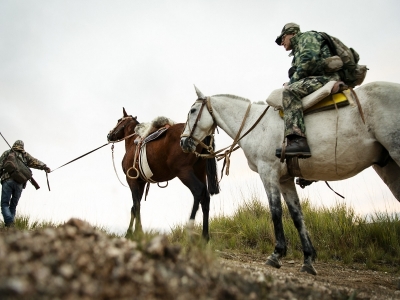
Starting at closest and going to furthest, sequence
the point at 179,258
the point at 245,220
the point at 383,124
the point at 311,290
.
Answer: the point at 179,258, the point at 311,290, the point at 383,124, the point at 245,220

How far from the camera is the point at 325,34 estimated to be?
→ 237 inches

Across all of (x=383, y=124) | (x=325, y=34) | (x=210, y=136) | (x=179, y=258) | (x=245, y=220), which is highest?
(x=325, y=34)

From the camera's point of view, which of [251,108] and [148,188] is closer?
[251,108]

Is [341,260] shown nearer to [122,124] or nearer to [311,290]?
[311,290]

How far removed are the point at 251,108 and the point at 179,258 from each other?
4478mm

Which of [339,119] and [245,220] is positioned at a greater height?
[339,119]

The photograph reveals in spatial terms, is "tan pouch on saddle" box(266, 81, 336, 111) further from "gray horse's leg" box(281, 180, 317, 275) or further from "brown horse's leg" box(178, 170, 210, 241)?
"brown horse's leg" box(178, 170, 210, 241)

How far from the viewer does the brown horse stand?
7.65 metres

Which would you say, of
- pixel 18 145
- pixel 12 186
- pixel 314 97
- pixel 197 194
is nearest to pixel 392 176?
pixel 314 97

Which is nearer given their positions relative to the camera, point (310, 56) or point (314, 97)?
point (314, 97)

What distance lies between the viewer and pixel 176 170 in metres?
7.86

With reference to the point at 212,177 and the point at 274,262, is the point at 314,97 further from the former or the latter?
the point at 212,177

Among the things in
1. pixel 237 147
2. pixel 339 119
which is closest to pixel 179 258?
pixel 339 119

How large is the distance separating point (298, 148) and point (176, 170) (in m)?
3.20
